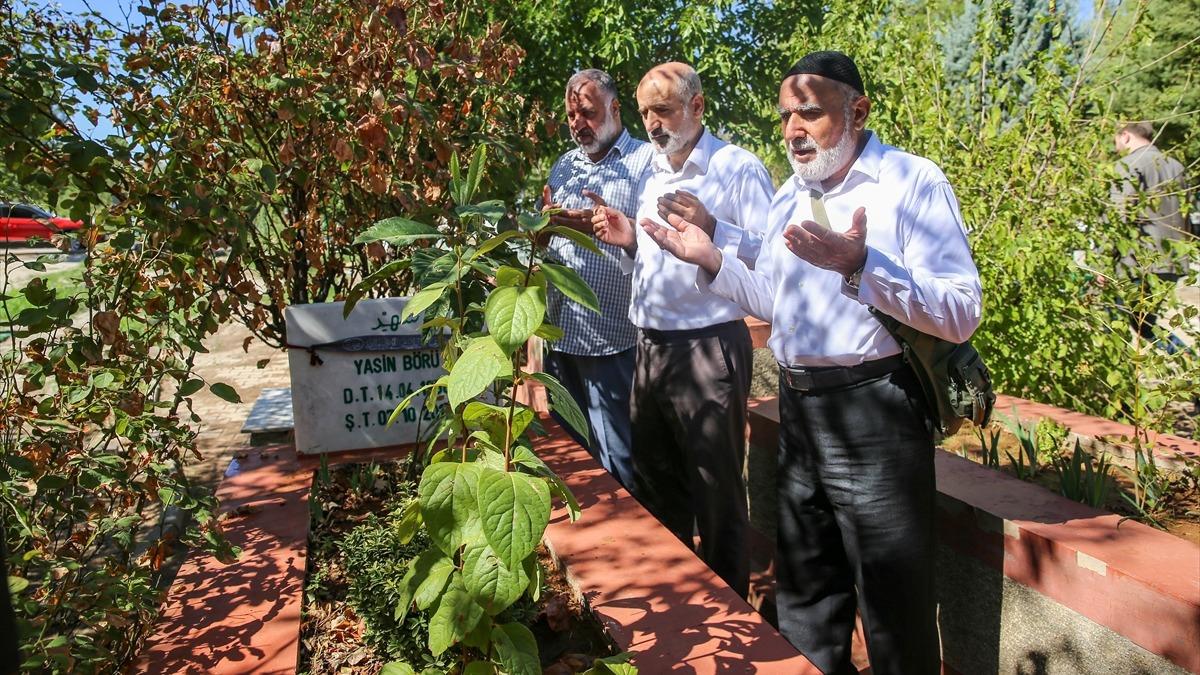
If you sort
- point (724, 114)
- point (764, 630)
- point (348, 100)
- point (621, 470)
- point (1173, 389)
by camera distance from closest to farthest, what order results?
1. point (764, 630)
2. point (1173, 389)
3. point (348, 100)
4. point (621, 470)
5. point (724, 114)

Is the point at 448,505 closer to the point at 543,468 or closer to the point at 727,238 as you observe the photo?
the point at 543,468

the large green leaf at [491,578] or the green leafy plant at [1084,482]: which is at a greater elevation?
the large green leaf at [491,578]

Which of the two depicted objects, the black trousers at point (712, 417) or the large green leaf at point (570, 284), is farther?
the black trousers at point (712, 417)

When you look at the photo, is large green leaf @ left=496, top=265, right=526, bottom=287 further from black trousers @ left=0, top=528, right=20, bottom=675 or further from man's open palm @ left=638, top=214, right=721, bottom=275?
man's open palm @ left=638, top=214, right=721, bottom=275

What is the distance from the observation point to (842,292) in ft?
8.13

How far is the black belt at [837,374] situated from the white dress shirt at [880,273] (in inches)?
0.8

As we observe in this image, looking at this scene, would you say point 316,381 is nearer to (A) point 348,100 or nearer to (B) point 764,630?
(A) point 348,100

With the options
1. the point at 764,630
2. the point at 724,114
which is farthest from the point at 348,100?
the point at 724,114

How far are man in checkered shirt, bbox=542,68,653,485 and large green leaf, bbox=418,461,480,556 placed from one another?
7.78 ft

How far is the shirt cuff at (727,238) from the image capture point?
3.13m

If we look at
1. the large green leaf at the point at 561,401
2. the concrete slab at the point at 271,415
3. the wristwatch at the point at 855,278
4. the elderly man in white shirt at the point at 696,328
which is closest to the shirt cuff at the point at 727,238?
the elderly man in white shirt at the point at 696,328

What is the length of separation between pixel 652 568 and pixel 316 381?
6.63ft

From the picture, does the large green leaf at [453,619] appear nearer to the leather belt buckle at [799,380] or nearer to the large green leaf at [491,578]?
the large green leaf at [491,578]

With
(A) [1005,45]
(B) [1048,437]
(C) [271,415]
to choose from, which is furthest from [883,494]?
(C) [271,415]
